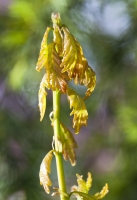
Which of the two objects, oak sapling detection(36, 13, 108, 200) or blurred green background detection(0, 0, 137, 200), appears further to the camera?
blurred green background detection(0, 0, 137, 200)

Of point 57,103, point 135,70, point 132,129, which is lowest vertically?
point 57,103

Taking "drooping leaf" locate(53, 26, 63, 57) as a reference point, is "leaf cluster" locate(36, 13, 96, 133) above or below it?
below

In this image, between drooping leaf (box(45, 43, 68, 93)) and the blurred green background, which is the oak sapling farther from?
the blurred green background

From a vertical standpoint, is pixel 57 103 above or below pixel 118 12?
below

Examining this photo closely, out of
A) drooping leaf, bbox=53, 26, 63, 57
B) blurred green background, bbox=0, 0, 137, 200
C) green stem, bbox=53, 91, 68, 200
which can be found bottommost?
green stem, bbox=53, 91, 68, 200

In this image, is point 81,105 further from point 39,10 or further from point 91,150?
point 91,150

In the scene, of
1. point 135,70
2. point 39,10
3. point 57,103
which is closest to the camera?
point 57,103

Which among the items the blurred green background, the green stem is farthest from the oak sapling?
the blurred green background

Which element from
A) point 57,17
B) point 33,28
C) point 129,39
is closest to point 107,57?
point 129,39
